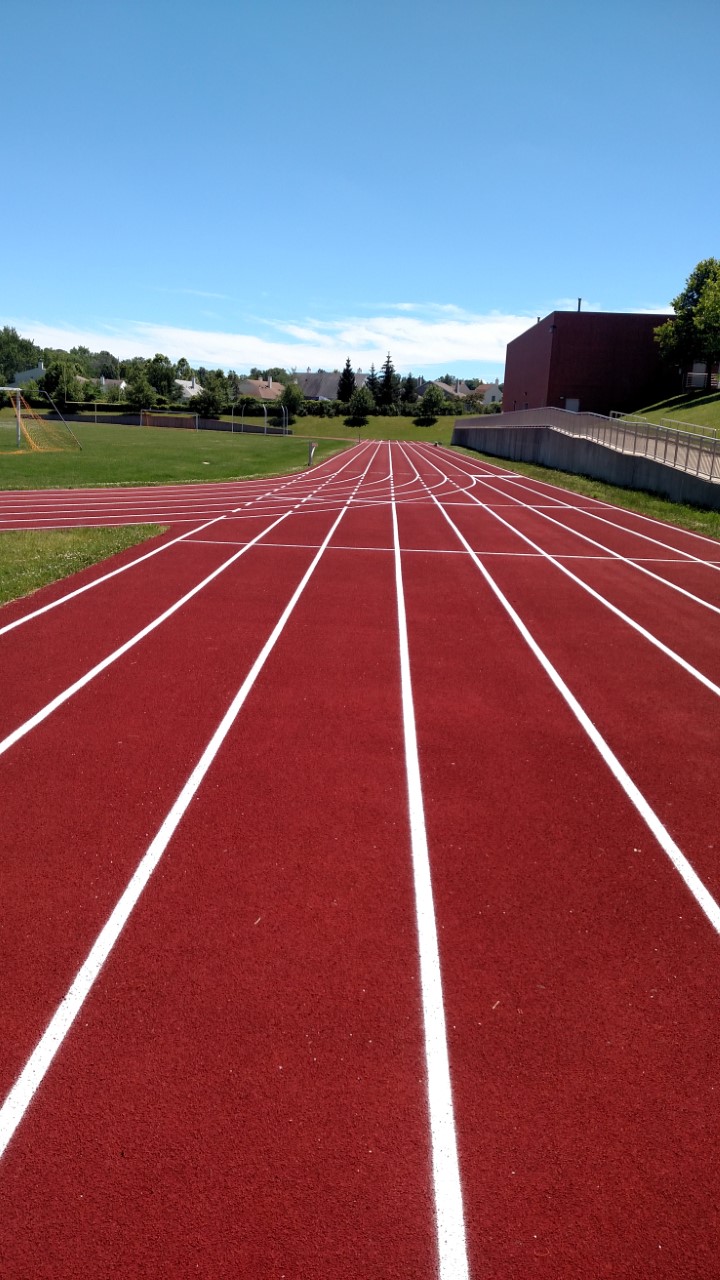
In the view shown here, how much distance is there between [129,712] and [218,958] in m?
3.19

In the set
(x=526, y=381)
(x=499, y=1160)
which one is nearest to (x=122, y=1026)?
(x=499, y=1160)

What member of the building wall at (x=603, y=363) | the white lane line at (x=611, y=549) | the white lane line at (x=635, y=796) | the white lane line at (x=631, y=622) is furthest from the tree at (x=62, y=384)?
the white lane line at (x=635, y=796)

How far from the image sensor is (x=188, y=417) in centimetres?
9150

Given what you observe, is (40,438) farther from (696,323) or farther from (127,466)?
(696,323)

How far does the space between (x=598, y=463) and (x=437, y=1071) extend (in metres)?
28.0

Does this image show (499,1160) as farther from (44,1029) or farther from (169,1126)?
(44,1029)

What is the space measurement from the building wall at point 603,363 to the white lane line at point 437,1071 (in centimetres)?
5558

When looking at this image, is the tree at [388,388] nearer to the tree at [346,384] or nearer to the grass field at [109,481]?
the tree at [346,384]

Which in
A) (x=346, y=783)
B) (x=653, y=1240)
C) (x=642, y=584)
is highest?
(x=642, y=584)

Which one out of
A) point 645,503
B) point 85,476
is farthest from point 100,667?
point 85,476

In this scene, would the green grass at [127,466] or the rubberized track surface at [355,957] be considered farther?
the green grass at [127,466]

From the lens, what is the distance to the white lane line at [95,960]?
2.92 metres

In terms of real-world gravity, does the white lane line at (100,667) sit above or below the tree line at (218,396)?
below

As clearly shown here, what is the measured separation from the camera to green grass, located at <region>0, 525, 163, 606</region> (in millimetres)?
10633
